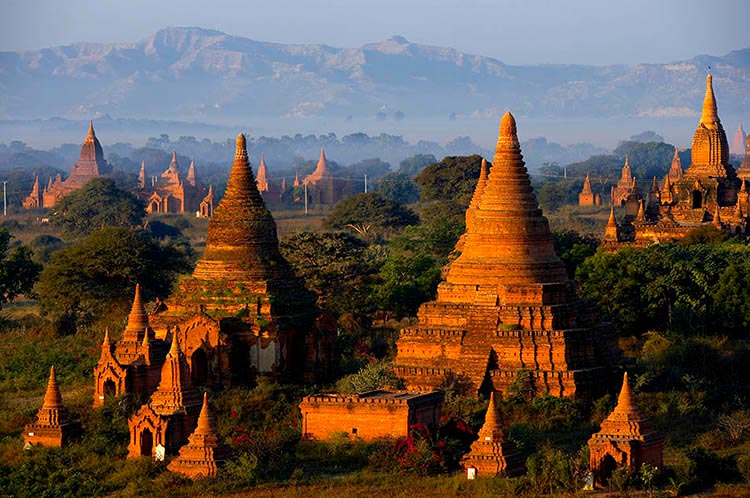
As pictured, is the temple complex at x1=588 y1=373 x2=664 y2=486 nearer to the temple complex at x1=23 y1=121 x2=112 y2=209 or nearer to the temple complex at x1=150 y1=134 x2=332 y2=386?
the temple complex at x1=150 y1=134 x2=332 y2=386

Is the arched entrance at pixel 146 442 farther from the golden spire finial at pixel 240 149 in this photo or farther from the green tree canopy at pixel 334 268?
the green tree canopy at pixel 334 268

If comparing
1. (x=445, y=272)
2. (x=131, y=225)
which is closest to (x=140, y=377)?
(x=445, y=272)

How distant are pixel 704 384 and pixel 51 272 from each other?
22.4 m

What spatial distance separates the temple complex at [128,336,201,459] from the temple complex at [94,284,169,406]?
368cm

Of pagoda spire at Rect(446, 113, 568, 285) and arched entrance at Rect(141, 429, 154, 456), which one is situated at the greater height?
pagoda spire at Rect(446, 113, 568, 285)

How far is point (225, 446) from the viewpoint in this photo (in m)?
34.4

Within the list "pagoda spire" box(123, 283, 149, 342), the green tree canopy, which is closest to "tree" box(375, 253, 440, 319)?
→ the green tree canopy

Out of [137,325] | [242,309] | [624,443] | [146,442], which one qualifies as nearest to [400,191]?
[242,309]

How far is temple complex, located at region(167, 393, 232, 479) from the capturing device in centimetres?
3381

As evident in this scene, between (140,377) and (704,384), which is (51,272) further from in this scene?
(704,384)

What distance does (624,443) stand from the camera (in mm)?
32750

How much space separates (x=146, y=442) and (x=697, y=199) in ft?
153

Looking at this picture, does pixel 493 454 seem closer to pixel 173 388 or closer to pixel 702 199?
pixel 173 388

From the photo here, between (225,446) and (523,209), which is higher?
(523,209)
